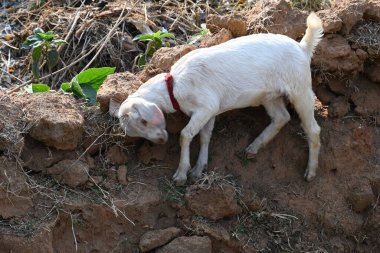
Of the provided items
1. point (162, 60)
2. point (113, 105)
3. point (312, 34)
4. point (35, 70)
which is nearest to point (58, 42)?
point (35, 70)

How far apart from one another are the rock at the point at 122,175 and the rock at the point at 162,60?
89cm

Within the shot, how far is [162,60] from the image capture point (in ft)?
22.3

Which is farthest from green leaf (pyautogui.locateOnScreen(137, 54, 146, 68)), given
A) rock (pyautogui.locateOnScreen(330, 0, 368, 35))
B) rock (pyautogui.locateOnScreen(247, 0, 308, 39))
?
rock (pyautogui.locateOnScreen(330, 0, 368, 35))

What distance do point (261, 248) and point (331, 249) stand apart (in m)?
0.69

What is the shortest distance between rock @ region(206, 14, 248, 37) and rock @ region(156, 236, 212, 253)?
6.82ft

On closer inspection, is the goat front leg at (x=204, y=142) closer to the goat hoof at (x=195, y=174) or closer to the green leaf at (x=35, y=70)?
the goat hoof at (x=195, y=174)

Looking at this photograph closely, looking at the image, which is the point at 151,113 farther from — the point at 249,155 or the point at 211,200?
the point at 249,155

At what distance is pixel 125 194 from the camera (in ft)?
20.6

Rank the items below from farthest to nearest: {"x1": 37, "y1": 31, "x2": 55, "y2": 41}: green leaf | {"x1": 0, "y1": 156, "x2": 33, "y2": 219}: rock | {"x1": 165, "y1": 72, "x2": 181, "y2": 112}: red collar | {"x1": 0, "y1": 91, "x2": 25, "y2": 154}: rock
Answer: {"x1": 37, "y1": 31, "x2": 55, "y2": 41}: green leaf → {"x1": 165, "y1": 72, "x2": 181, "y2": 112}: red collar → {"x1": 0, "y1": 91, "x2": 25, "y2": 154}: rock → {"x1": 0, "y1": 156, "x2": 33, "y2": 219}: rock

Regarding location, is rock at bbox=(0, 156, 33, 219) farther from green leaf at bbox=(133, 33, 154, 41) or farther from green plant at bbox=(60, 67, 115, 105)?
green leaf at bbox=(133, 33, 154, 41)

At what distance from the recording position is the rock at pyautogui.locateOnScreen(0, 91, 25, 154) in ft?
19.7

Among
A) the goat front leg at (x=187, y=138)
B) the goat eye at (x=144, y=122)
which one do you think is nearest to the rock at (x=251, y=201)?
the goat front leg at (x=187, y=138)

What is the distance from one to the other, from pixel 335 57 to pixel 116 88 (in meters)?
1.98

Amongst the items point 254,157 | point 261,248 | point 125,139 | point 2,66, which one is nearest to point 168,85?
point 125,139
